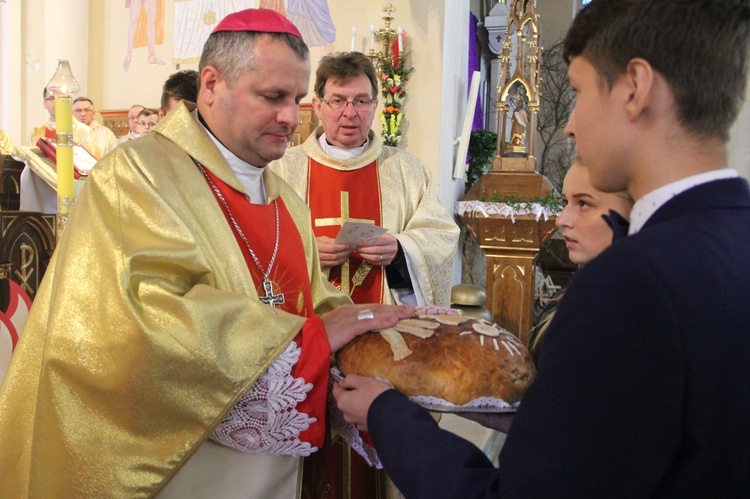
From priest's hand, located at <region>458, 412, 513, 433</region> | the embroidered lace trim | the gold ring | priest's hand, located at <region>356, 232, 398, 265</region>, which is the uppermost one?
the gold ring

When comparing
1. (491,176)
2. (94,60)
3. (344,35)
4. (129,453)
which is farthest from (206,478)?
(94,60)

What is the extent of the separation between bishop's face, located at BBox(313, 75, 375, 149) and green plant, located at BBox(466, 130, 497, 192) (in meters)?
4.87

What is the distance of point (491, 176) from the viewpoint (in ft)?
23.9

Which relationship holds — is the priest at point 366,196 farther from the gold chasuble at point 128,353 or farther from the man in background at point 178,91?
the gold chasuble at point 128,353

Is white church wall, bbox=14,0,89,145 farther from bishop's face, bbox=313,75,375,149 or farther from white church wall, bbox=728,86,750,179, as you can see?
white church wall, bbox=728,86,750,179

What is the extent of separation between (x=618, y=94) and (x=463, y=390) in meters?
0.71

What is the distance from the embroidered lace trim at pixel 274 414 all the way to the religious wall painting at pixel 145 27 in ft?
29.6

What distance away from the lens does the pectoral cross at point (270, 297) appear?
2.03 metres

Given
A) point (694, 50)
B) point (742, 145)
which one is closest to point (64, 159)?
point (694, 50)

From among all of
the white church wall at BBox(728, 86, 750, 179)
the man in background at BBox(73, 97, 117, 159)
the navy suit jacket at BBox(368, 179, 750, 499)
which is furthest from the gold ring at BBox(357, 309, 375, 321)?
the man in background at BBox(73, 97, 117, 159)

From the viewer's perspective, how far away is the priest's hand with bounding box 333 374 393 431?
55.1 inches

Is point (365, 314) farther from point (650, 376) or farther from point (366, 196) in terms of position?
point (366, 196)

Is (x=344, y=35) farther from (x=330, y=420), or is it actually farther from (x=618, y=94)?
(x=618, y=94)

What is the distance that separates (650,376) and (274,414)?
3.38 feet
